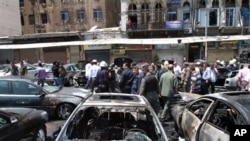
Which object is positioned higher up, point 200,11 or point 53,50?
point 200,11

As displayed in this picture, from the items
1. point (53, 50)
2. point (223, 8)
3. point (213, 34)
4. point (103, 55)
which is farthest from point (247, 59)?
point (53, 50)

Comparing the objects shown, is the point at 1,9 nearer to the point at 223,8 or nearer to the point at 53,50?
the point at 53,50

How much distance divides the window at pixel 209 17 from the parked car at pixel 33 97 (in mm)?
25679

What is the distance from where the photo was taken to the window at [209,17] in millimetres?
31562

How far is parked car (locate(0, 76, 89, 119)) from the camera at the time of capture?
8.79 m

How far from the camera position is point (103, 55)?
33.2 m

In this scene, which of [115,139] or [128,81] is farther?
[128,81]

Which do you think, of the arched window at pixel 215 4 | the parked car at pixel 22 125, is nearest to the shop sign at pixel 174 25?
the arched window at pixel 215 4

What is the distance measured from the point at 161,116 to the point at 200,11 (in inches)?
1030

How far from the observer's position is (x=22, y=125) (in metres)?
5.36

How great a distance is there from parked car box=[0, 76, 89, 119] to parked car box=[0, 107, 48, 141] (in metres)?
2.49

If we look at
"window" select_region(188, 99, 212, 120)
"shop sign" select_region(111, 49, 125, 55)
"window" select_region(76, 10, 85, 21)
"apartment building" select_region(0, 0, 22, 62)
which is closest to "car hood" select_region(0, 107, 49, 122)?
"window" select_region(188, 99, 212, 120)

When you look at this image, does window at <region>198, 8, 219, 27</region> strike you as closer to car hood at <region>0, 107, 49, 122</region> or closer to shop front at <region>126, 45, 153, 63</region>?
shop front at <region>126, 45, 153, 63</region>

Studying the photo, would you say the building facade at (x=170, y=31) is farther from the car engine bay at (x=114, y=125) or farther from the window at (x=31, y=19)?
the car engine bay at (x=114, y=125)
